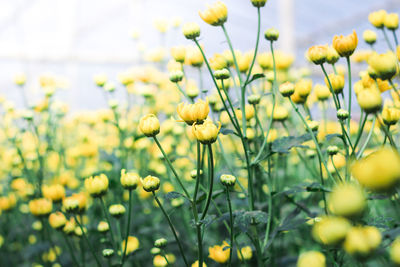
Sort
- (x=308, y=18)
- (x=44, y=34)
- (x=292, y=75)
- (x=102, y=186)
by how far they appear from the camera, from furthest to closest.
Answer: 1. (x=308, y=18)
2. (x=44, y=34)
3. (x=292, y=75)
4. (x=102, y=186)

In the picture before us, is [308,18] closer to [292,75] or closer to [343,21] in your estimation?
[343,21]

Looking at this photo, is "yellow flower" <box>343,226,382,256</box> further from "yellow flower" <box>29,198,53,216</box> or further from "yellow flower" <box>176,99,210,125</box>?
"yellow flower" <box>29,198,53,216</box>

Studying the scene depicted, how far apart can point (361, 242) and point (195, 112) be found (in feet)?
0.94

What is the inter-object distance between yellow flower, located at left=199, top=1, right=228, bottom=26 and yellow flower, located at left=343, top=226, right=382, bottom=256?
0.44 meters

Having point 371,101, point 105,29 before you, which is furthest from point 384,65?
point 105,29

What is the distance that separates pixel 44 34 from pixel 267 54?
5186mm

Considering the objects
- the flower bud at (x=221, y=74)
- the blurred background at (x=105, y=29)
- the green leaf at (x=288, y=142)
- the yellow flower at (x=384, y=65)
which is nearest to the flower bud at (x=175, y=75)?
the flower bud at (x=221, y=74)

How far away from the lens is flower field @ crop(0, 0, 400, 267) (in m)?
0.39

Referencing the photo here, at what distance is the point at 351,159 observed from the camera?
0.52 meters

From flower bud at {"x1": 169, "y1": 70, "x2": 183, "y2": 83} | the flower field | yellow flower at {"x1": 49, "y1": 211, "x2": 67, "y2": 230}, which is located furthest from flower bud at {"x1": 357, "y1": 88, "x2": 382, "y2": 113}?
yellow flower at {"x1": 49, "y1": 211, "x2": 67, "y2": 230}

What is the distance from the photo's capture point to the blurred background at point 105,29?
4.37 meters

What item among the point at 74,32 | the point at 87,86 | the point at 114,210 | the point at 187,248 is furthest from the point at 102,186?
the point at 74,32

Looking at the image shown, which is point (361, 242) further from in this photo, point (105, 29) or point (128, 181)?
point (105, 29)

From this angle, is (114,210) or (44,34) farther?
(44,34)
